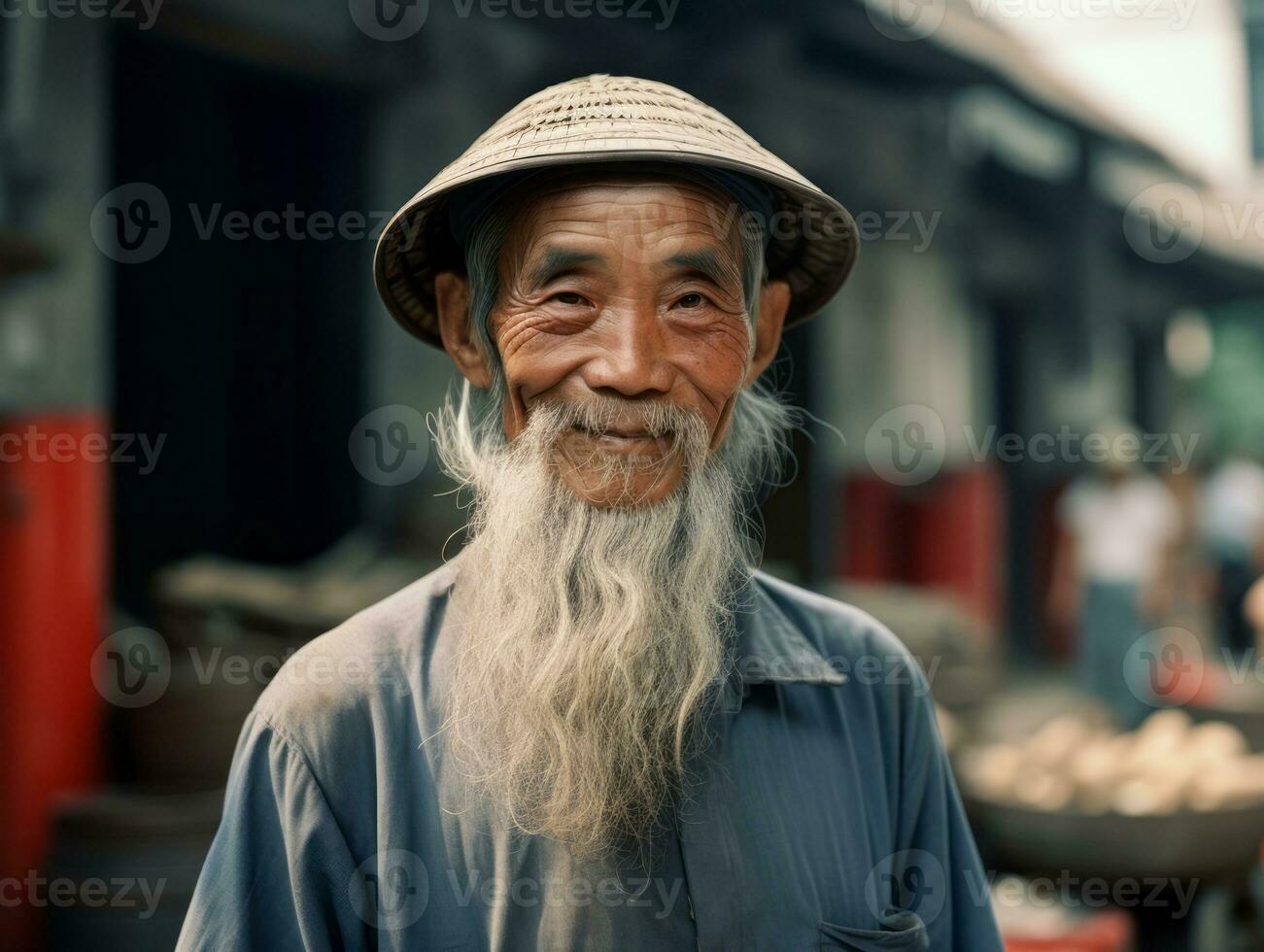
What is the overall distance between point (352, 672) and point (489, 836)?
0.99 ft

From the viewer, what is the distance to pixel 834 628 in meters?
1.93

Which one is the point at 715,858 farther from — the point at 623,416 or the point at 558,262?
the point at 558,262

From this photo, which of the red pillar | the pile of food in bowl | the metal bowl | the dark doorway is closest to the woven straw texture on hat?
the metal bowl

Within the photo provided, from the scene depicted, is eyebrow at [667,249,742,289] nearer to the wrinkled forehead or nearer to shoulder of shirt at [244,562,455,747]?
the wrinkled forehead

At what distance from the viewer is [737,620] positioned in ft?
6.08

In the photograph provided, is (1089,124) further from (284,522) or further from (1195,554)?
(284,522)

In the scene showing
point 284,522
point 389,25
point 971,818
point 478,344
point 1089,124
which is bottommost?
point 971,818

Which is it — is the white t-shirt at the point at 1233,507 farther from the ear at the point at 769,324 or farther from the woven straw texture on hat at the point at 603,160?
the ear at the point at 769,324

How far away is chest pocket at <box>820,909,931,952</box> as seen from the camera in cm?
163

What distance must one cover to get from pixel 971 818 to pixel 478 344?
255cm

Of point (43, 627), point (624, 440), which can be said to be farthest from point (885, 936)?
point (43, 627)

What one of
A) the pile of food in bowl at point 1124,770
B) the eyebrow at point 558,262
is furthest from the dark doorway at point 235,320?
the eyebrow at point 558,262

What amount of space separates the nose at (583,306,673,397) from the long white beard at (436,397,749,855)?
0.04m

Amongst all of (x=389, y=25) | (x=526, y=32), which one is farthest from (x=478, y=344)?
(x=526, y=32)
